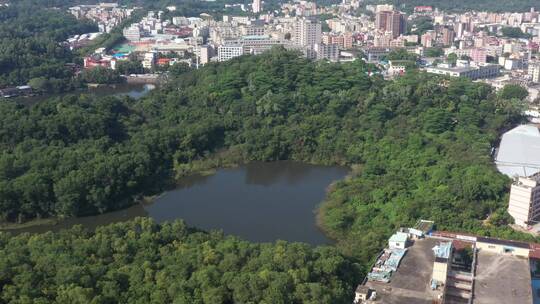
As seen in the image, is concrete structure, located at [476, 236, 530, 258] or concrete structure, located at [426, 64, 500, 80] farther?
concrete structure, located at [426, 64, 500, 80]

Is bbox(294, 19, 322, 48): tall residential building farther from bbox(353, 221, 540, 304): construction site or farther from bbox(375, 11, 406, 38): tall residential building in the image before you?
bbox(353, 221, 540, 304): construction site

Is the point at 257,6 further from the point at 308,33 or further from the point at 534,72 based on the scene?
the point at 534,72

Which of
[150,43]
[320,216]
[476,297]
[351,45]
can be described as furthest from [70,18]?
[476,297]

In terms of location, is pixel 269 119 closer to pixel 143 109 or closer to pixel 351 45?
pixel 143 109

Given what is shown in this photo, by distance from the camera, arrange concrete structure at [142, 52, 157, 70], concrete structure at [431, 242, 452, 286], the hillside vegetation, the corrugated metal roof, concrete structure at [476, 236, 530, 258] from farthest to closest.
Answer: concrete structure at [142, 52, 157, 70] → the corrugated metal roof → the hillside vegetation → concrete structure at [476, 236, 530, 258] → concrete structure at [431, 242, 452, 286]

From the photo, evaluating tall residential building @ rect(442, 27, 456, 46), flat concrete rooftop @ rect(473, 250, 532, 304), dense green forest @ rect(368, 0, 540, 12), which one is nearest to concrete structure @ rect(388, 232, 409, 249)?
flat concrete rooftop @ rect(473, 250, 532, 304)

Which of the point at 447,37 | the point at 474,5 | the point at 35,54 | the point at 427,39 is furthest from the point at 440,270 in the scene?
the point at 474,5
